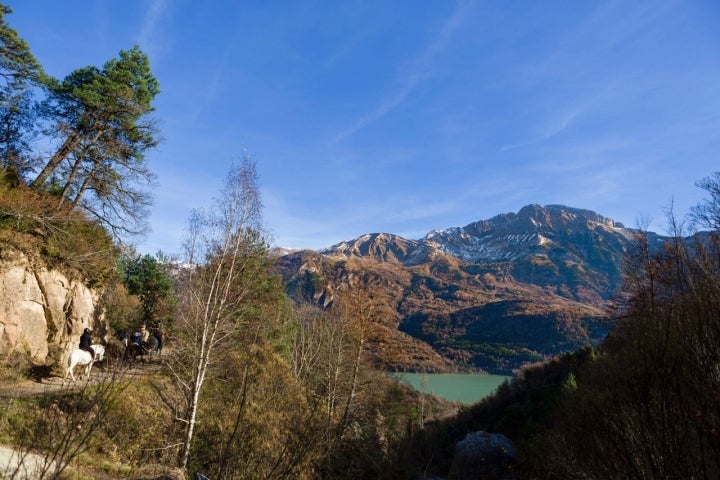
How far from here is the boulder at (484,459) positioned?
1598cm

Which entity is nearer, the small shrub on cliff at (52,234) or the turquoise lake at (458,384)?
the small shrub on cliff at (52,234)

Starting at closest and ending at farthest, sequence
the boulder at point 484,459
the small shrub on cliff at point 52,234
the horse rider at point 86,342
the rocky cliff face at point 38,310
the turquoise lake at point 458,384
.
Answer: the rocky cliff face at point 38,310 → the horse rider at point 86,342 → the small shrub on cliff at point 52,234 → the boulder at point 484,459 → the turquoise lake at point 458,384

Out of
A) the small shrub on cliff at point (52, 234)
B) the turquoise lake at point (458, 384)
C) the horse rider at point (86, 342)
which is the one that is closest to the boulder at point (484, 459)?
the horse rider at point (86, 342)

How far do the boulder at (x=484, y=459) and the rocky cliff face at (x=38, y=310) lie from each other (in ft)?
53.7

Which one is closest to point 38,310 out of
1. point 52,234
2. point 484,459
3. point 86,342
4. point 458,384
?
point 86,342

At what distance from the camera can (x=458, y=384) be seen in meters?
98.2

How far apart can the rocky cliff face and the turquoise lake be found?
67292 millimetres

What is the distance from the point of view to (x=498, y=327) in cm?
16275

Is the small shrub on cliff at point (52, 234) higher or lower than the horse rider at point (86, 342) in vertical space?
higher

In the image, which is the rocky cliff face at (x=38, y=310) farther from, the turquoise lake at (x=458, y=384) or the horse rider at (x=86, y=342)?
the turquoise lake at (x=458, y=384)

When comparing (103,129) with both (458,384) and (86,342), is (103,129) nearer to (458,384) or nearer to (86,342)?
(86,342)

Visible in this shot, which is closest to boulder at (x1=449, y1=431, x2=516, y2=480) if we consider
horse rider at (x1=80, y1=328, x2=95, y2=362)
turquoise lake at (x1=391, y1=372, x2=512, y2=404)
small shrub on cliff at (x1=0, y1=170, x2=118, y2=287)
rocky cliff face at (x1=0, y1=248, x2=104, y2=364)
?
horse rider at (x1=80, y1=328, x2=95, y2=362)

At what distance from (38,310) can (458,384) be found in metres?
99.4

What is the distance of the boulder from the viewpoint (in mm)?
15981
